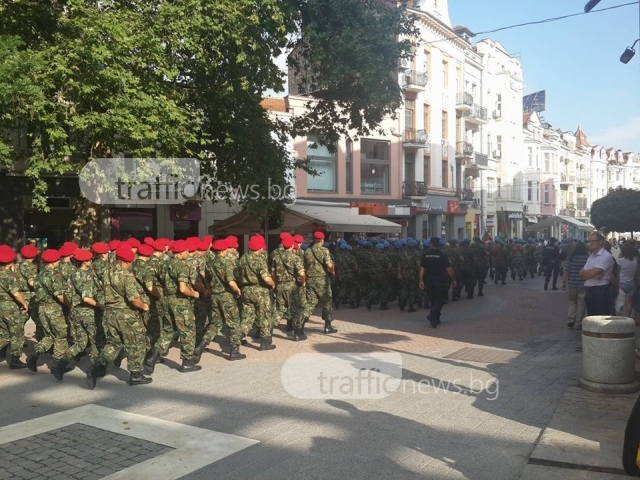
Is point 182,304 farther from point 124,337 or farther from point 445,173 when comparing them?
point 445,173

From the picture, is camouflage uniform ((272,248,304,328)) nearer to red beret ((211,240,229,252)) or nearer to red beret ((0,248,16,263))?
red beret ((211,240,229,252))

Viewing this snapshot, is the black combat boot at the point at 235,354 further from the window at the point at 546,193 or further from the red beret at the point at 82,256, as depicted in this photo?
the window at the point at 546,193

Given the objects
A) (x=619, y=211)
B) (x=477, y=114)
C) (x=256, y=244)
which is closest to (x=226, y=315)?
(x=256, y=244)

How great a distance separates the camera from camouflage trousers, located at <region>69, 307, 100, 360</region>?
7.95 meters

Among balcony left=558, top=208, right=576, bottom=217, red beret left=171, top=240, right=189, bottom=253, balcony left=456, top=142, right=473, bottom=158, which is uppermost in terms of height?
balcony left=456, top=142, right=473, bottom=158

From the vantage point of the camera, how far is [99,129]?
12086mm

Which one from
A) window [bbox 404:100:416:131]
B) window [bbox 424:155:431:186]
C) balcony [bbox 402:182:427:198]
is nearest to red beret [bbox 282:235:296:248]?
balcony [bbox 402:182:427:198]

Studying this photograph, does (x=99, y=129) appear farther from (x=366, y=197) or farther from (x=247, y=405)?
(x=366, y=197)

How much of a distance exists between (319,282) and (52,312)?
188 inches

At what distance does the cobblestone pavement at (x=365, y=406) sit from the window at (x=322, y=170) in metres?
20.0

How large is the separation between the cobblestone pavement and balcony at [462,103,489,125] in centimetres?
3286

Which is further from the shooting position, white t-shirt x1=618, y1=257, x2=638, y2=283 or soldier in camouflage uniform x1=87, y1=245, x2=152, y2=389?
white t-shirt x1=618, y1=257, x2=638, y2=283

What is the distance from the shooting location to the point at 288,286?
11188 millimetres

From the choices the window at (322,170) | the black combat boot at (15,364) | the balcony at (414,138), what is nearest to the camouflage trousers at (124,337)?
the black combat boot at (15,364)
